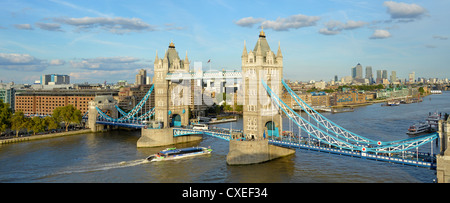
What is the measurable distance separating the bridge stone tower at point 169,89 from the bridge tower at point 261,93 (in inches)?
729

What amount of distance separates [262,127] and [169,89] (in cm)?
2210

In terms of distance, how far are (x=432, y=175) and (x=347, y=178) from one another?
9.00 m

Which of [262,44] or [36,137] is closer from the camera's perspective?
[262,44]

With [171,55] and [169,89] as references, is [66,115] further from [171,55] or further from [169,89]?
[171,55]

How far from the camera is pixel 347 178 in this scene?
3466cm

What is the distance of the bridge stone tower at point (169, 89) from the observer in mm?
58375

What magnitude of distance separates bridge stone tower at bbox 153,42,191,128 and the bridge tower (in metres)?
18.5

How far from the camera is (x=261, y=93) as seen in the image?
4372 cm

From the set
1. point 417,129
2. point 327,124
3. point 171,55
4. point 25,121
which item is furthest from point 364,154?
point 25,121

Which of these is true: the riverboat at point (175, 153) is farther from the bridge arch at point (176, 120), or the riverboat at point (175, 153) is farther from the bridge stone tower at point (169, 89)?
the bridge arch at point (176, 120)

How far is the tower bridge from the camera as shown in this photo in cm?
3334

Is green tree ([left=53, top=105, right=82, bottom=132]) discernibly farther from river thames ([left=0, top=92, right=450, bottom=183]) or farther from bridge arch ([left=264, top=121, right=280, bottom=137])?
bridge arch ([left=264, top=121, right=280, bottom=137])
